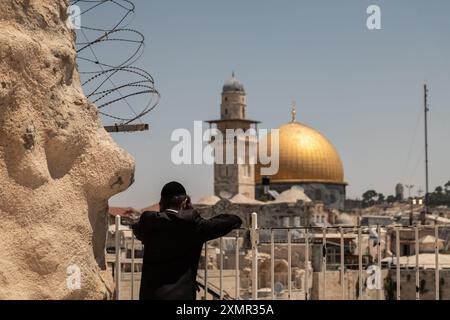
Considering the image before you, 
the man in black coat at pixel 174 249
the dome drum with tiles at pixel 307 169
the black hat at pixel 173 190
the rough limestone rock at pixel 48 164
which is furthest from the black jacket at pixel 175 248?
the dome drum with tiles at pixel 307 169

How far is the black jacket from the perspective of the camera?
15.5ft

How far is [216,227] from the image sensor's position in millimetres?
4742

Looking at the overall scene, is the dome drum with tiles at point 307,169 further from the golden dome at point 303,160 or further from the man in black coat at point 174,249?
the man in black coat at point 174,249

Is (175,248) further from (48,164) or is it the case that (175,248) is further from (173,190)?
(48,164)

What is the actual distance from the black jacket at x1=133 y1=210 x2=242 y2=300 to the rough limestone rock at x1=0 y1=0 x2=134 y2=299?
1.88 feet

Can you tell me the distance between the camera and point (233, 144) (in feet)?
220

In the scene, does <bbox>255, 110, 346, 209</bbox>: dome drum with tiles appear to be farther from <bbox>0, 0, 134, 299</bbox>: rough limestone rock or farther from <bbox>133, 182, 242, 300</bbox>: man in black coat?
<bbox>133, 182, 242, 300</bbox>: man in black coat

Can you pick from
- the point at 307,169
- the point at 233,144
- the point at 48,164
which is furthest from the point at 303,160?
the point at 48,164

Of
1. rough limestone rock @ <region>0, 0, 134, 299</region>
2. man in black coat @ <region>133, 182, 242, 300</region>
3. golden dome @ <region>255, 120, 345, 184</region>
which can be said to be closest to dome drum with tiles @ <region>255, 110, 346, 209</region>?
golden dome @ <region>255, 120, 345, 184</region>

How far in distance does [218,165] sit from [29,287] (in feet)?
208

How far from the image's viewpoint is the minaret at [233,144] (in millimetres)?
67375

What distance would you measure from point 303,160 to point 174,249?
2630 inches

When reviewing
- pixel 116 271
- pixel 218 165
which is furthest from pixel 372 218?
pixel 116 271
